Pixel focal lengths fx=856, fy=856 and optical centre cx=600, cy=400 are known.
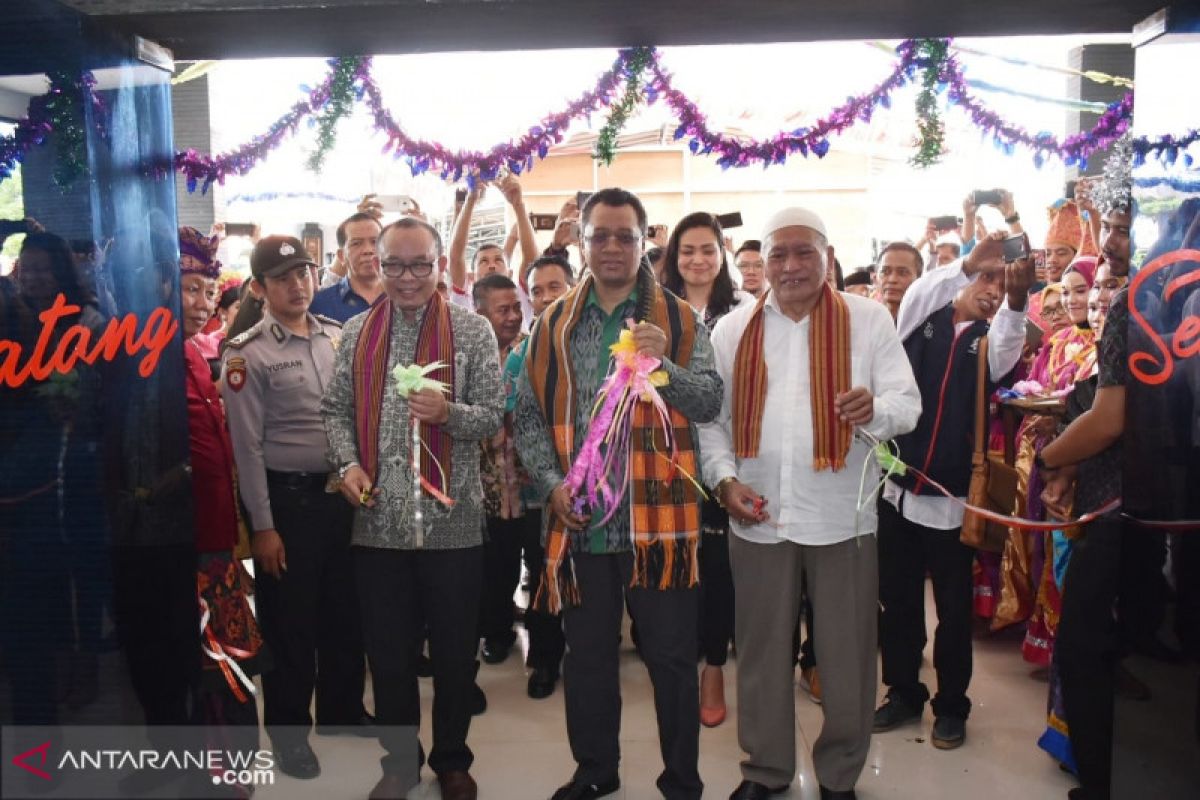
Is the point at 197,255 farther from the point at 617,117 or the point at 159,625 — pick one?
the point at 617,117

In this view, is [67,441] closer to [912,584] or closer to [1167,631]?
[912,584]

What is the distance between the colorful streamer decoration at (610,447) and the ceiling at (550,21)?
0.94m

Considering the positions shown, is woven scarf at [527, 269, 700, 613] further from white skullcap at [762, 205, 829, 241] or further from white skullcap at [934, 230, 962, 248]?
white skullcap at [934, 230, 962, 248]

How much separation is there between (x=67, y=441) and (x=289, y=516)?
2.43ft

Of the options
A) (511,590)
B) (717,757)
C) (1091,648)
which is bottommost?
(717,757)

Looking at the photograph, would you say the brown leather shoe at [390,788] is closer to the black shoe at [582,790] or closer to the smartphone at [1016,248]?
the black shoe at [582,790]

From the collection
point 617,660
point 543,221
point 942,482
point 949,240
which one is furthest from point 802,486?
point 949,240

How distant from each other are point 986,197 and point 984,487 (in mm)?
1937

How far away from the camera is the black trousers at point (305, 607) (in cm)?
301

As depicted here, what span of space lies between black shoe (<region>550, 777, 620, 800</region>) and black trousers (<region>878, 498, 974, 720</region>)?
1.28 meters

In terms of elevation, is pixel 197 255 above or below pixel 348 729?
above

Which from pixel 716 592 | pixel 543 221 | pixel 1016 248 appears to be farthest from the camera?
pixel 543 221

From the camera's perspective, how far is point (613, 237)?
8.74 ft

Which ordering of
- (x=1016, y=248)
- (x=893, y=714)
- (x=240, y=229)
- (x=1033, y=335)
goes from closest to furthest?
(x=1016, y=248), (x=893, y=714), (x=1033, y=335), (x=240, y=229)
